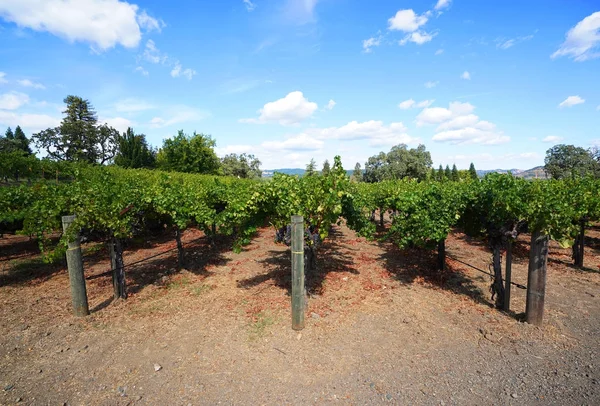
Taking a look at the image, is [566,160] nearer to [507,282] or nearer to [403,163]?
[403,163]

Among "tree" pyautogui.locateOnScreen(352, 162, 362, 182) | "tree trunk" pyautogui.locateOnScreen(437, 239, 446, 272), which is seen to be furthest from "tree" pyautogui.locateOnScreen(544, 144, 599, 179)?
"tree trunk" pyautogui.locateOnScreen(437, 239, 446, 272)

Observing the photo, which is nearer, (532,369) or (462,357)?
(532,369)

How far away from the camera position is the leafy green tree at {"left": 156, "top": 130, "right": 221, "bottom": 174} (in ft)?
192

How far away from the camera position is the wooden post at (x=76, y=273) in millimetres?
6184

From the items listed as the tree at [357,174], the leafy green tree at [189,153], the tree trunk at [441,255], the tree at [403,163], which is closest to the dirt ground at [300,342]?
the tree trunk at [441,255]

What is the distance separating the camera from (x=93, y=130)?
62.5 meters

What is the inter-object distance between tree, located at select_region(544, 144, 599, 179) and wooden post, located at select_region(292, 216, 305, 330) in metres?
60.4

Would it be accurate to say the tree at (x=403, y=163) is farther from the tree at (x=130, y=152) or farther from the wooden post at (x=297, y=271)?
the wooden post at (x=297, y=271)

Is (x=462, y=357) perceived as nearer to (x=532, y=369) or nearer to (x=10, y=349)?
(x=532, y=369)

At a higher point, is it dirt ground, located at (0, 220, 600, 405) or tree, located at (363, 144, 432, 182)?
tree, located at (363, 144, 432, 182)

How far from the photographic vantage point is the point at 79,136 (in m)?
61.4

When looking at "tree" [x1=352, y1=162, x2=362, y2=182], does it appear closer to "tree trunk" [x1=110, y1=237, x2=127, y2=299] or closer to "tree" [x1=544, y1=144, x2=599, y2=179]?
"tree" [x1=544, y1=144, x2=599, y2=179]

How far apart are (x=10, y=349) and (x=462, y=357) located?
799 centimetres

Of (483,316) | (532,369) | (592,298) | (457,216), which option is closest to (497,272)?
(483,316)
